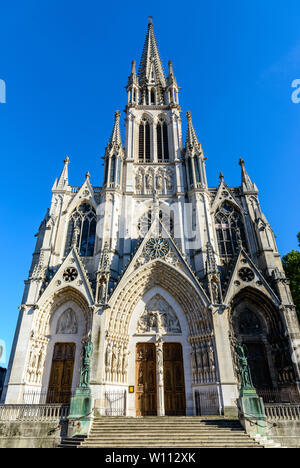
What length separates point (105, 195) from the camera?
2159 cm

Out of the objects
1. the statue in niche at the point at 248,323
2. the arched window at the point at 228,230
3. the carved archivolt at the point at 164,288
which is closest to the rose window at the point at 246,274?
the statue in niche at the point at 248,323

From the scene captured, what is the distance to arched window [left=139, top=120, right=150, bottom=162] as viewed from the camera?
25453 millimetres

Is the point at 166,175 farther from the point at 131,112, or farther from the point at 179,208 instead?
the point at 131,112

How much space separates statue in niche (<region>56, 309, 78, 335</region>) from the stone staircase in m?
5.62

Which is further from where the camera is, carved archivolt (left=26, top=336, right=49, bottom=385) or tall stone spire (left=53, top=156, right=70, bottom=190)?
tall stone spire (left=53, top=156, right=70, bottom=190)

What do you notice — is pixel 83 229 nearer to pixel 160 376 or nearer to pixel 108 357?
pixel 108 357

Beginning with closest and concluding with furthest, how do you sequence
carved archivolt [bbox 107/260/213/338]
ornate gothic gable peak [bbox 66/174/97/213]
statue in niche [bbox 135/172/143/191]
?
carved archivolt [bbox 107/260/213/338] < ornate gothic gable peak [bbox 66/174/97/213] < statue in niche [bbox 135/172/143/191]

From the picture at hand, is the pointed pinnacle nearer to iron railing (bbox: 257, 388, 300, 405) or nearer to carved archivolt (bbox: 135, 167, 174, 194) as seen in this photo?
carved archivolt (bbox: 135, 167, 174, 194)

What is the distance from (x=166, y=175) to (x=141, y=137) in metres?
5.45

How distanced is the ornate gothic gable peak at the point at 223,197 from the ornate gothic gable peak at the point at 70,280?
1106 cm

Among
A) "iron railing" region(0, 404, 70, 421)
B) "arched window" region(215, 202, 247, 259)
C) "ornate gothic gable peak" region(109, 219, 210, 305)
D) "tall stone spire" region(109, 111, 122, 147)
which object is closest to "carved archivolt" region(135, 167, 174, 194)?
"tall stone spire" region(109, 111, 122, 147)

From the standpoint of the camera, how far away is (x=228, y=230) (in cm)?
2145

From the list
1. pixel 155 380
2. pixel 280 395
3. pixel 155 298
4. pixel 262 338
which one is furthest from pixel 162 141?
pixel 280 395
